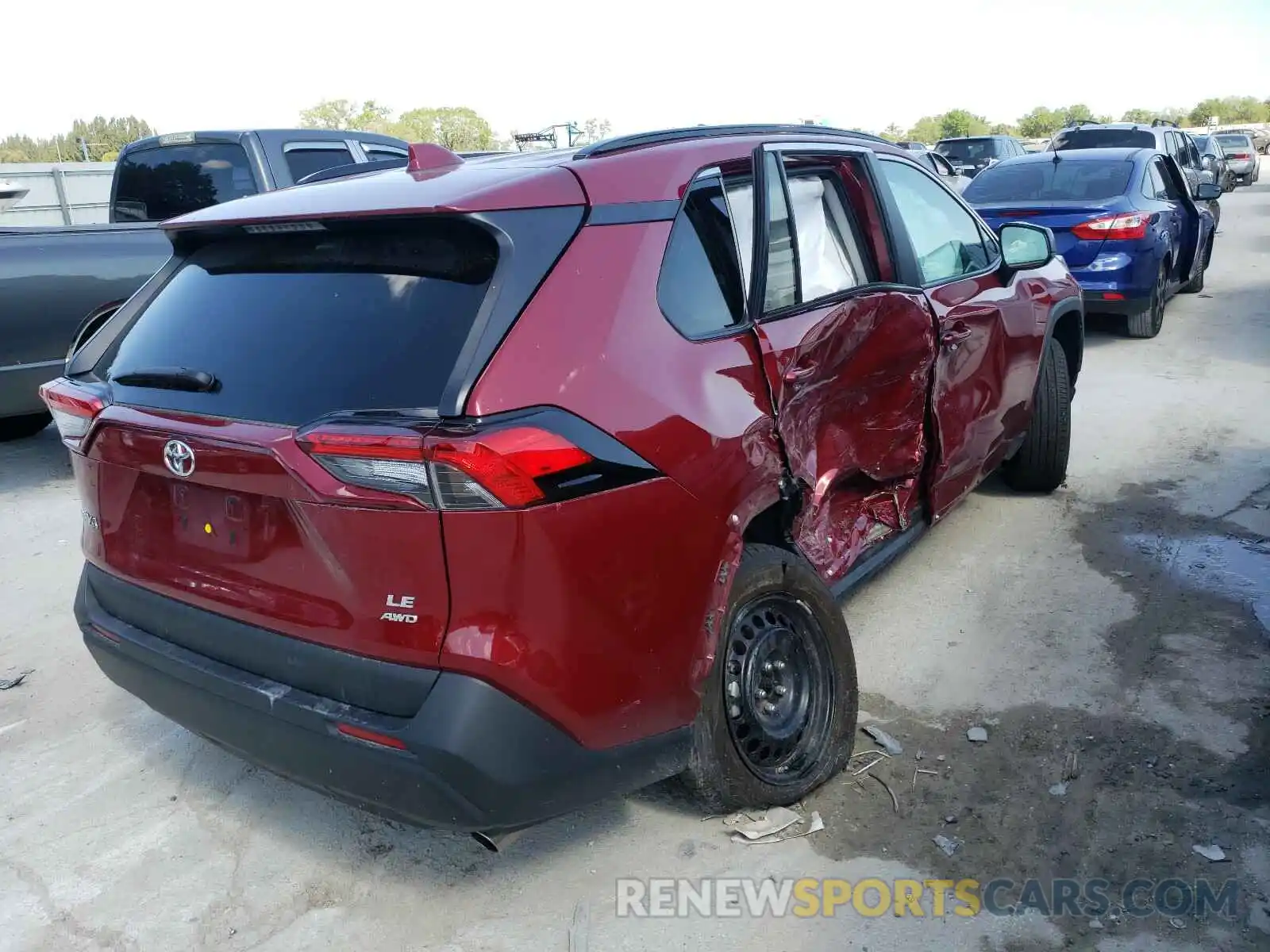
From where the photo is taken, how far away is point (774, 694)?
3.03 m

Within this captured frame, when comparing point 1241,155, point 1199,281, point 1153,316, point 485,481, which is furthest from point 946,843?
point 1241,155

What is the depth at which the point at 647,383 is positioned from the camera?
247 cm

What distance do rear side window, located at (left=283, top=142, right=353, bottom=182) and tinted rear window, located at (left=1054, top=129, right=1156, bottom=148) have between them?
9997mm

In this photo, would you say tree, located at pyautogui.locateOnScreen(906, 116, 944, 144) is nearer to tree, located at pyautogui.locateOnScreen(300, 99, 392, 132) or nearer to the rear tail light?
tree, located at pyautogui.locateOnScreen(300, 99, 392, 132)

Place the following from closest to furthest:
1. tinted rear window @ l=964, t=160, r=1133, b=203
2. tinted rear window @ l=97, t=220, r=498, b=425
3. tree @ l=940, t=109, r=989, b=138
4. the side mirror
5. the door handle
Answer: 1. tinted rear window @ l=97, t=220, r=498, b=425
2. the door handle
3. the side mirror
4. tinted rear window @ l=964, t=160, r=1133, b=203
5. tree @ l=940, t=109, r=989, b=138

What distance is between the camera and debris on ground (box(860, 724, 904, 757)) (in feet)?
11.0

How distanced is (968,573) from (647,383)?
9.10 ft

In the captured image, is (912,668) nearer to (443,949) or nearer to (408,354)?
(443,949)

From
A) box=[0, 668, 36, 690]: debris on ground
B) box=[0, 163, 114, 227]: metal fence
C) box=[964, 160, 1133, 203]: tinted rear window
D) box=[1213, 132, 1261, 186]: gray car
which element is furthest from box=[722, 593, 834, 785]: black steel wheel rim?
box=[1213, 132, 1261, 186]: gray car

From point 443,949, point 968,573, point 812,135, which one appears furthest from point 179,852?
point 968,573

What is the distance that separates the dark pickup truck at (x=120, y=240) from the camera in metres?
5.95

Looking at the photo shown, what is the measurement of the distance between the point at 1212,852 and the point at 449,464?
2284mm

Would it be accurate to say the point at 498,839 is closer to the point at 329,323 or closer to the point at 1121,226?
the point at 329,323

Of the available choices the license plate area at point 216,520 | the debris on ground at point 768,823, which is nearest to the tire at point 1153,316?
the debris on ground at point 768,823
